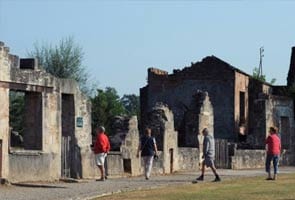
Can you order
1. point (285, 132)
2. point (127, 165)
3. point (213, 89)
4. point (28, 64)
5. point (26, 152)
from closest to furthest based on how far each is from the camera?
point (26, 152) < point (28, 64) < point (127, 165) < point (285, 132) < point (213, 89)

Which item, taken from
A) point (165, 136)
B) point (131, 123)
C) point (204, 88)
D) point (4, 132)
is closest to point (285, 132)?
point (204, 88)

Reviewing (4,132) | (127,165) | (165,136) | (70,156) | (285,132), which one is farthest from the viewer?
(285,132)

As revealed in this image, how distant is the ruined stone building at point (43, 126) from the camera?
25938 mm

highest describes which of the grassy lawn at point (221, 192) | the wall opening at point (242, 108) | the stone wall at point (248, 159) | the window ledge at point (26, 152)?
the wall opening at point (242, 108)

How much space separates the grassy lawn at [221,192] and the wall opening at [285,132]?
22557mm

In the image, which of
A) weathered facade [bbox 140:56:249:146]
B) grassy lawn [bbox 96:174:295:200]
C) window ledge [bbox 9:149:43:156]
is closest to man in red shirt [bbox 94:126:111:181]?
window ledge [bbox 9:149:43:156]

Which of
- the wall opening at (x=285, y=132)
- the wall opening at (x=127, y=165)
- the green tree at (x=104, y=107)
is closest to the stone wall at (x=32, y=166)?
the wall opening at (x=127, y=165)

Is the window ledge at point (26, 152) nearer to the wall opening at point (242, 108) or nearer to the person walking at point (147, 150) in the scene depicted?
the person walking at point (147, 150)

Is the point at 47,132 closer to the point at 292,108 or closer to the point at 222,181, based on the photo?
the point at 222,181

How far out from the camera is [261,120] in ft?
160

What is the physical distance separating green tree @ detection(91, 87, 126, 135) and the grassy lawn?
3745 centimetres

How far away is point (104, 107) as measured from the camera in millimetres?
66000

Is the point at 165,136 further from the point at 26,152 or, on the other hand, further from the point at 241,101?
the point at 241,101

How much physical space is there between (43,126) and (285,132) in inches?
1002
